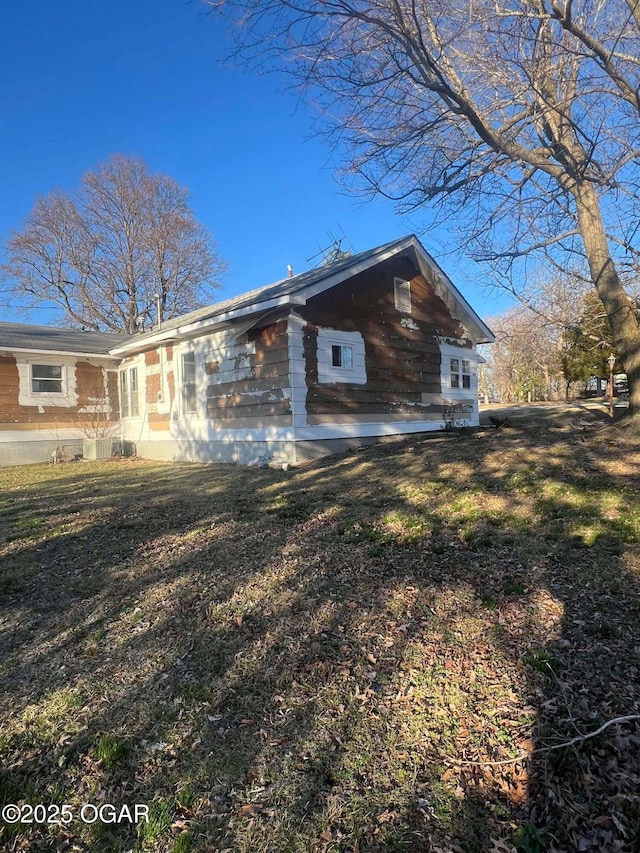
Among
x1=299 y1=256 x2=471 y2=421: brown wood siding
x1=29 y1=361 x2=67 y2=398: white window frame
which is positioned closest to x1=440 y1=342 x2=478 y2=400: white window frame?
x1=299 y1=256 x2=471 y2=421: brown wood siding

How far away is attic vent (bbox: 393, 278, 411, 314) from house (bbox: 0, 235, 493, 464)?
0.03 m

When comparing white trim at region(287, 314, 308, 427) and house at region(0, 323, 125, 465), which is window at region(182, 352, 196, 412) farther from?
house at region(0, 323, 125, 465)

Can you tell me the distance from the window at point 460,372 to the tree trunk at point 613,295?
5.76 m

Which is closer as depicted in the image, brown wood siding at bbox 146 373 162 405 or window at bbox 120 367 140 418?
brown wood siding at bbox 146 373 162 405

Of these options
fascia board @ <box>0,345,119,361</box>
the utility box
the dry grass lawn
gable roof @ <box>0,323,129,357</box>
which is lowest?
the dry grass lawn

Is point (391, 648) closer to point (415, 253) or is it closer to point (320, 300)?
point (320, 300)

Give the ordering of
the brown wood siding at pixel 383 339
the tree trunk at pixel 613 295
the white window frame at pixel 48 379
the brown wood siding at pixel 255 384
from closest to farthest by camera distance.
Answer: the tree trunk at pixel 613 295, the brown wood siding at pixel 255 384, the brown wood siding at pixel 383 339, the white window frame at pixel 48 379

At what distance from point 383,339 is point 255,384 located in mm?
3383

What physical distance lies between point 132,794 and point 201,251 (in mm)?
32303

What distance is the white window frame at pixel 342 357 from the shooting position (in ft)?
35.0

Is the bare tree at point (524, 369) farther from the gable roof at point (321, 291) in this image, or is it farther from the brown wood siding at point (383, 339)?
the brown wood siding at point (383, 339)

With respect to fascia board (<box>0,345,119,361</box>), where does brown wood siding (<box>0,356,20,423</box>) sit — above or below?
below

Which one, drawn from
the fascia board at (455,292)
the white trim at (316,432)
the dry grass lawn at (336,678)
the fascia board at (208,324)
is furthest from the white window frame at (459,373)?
the dry grass lawn at (336,678)

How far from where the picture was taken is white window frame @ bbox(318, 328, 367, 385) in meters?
10.7
